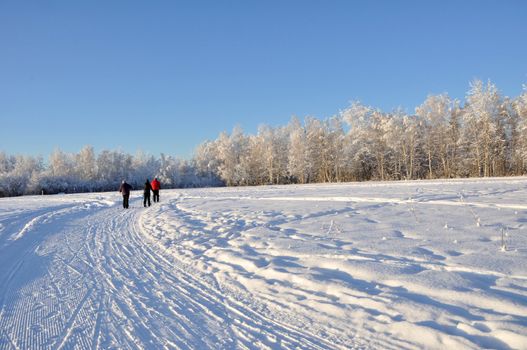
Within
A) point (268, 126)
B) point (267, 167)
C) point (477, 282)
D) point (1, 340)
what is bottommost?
point (1, 340)

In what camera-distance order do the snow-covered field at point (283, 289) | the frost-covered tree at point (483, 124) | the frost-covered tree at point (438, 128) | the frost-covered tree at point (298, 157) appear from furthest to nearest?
the frost-covered tree at point (298, 157) → the frost-covered tree at point (438, 128) → the frost-covered tree at point (483, 124) → the snow-covered field at point (283, 289)

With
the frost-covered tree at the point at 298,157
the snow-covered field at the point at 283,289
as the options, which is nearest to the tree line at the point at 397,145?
the frost-covered tree at the point at 298,157

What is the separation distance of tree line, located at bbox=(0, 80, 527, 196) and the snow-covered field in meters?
43.2

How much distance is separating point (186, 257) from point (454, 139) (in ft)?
172

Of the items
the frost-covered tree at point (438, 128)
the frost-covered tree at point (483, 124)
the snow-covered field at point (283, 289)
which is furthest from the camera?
the frost-covered tree at point (438, 128)

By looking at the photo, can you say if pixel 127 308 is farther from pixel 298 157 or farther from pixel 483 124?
pixel 298 157

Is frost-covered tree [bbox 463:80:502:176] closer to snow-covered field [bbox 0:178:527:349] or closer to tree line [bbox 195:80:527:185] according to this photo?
tree line [bbox 195:80:527:185]

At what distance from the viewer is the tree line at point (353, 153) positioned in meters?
46.4

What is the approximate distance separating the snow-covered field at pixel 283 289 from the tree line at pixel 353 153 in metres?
43.2

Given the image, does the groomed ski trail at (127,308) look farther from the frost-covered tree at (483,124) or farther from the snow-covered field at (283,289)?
the frost-covered tree at (483,124)

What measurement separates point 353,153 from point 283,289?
52221 mm

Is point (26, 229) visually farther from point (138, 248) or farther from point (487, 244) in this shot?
point (487, 244)

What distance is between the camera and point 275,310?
4559 mm

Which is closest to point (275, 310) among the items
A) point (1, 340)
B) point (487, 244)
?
point (1, 340)
